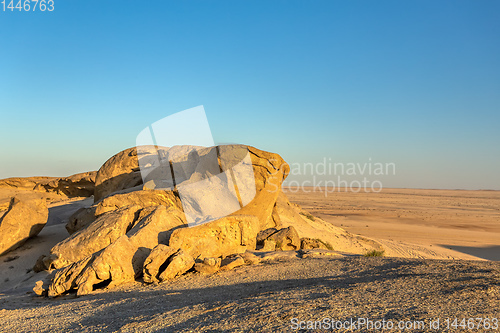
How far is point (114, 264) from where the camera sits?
806 cm

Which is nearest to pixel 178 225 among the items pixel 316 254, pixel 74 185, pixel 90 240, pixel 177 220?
pixel 177 220

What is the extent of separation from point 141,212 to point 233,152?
412 cm

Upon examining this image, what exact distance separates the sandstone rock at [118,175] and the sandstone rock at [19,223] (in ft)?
14.3

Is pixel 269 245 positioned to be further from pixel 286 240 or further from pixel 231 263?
pixel 231 263

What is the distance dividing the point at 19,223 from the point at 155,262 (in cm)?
748

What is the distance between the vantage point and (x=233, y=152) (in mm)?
13008

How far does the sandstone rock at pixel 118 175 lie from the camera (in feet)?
56.5

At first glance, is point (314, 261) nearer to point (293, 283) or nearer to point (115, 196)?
point (293, 283)

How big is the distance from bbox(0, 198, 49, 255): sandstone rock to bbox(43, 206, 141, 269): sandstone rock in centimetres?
312

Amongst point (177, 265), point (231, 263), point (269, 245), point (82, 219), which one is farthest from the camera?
point (82, 219)

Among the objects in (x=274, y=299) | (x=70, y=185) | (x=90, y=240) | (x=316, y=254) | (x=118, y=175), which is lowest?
(x=316, y=254)

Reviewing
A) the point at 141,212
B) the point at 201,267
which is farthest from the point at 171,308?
the point at 141,212

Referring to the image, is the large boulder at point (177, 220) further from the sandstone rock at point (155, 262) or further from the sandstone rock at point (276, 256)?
the sandstone rock at point (276, 256)

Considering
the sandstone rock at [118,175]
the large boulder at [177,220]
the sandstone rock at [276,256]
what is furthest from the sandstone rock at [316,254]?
the sandstone rock at [118,175]
